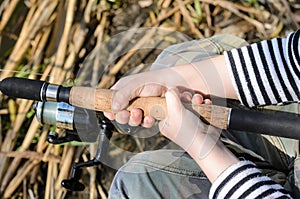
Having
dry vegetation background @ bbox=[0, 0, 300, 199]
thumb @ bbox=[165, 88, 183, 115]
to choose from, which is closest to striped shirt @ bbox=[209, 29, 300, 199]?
thumb @ bbox=[165, 88, 183, 115]

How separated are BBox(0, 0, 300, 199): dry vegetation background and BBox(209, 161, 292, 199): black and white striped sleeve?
1.92 ft

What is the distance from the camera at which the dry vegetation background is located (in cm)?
154

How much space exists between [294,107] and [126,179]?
1.25 feet

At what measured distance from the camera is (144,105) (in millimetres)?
953

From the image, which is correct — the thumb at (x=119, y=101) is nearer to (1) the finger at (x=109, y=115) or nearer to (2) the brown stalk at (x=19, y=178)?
(1) the finger at (x=109, y=115)

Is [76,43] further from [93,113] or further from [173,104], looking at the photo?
[173,104]

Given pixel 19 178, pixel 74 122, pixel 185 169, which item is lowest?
pixel 19 178

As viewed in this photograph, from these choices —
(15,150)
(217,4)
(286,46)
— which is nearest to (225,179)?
(286,46)

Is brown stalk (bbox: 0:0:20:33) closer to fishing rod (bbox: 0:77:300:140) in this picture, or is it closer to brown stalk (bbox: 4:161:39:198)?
brown stalk (bbox: 4:161:39:198)

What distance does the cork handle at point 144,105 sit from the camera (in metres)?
0.92

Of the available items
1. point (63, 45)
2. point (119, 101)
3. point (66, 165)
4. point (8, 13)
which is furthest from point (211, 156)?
point (8, 13)

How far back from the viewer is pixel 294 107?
1.13m

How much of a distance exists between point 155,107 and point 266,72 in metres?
0.26

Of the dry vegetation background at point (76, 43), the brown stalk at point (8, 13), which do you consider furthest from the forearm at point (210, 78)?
the brown stalk at point (8, 13)
